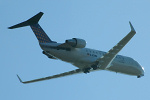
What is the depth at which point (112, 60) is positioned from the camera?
4050 centimetres

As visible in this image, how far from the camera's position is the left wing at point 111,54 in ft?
118

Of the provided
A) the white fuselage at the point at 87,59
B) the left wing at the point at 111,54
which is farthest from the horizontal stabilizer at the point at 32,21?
the left wing at the point at 111,54

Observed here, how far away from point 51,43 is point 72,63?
3.87 meters

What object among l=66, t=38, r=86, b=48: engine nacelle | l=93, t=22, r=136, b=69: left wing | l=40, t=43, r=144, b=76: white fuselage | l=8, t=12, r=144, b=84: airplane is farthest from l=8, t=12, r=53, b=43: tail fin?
l=93, t=22, r=136, b=69: left wing

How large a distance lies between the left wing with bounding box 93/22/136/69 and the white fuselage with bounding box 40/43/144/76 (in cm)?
96

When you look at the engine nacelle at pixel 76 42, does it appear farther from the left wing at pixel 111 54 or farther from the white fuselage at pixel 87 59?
the left wing at pixel 111 54

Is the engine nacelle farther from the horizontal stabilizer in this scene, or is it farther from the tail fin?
the horizontal stabilizer

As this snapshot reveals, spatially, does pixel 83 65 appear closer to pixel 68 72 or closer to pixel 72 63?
pixel 72 63

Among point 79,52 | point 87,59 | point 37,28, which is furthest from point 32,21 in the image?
point 87,59

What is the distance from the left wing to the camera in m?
35.9

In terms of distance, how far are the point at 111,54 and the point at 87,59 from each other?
9.20 ft

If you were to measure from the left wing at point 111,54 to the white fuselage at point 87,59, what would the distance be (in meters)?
0.96

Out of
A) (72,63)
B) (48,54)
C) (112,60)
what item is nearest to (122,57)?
(112,60)

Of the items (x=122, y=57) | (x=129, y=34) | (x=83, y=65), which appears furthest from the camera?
(x=122, y=57)
